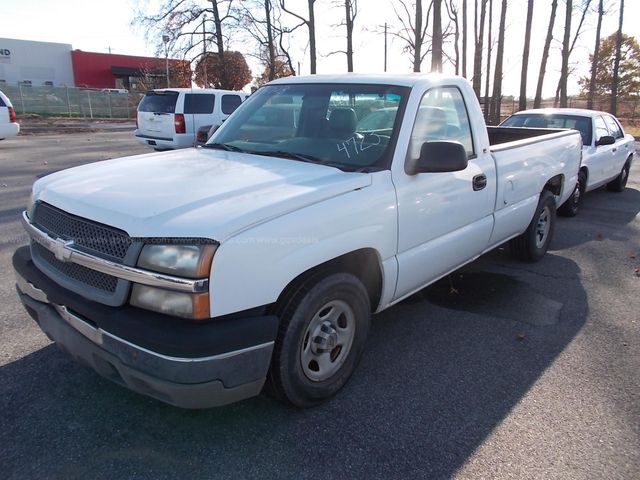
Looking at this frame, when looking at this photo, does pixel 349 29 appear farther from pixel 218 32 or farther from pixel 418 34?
pixel 218 32

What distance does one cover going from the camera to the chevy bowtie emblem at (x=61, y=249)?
2.50m

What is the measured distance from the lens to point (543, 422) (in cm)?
281

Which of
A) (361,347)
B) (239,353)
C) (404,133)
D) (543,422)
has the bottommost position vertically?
(543,422)

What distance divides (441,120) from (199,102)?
10.7 meters

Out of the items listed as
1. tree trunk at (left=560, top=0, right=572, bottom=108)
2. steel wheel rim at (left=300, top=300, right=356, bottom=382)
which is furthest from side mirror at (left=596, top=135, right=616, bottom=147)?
tree trunk at (left=560, top=0, right=572, bottom=108)

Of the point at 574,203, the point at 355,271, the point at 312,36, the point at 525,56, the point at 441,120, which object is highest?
the point at 312,36

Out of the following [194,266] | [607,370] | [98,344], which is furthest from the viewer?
[607,370]

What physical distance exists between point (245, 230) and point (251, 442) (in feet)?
3.81

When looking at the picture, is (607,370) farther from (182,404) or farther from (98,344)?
(98,344)

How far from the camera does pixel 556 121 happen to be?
28.8ft

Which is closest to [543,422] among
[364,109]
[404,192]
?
[404,192]

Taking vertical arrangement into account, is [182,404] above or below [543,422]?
above

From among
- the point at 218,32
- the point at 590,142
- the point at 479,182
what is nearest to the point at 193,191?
the point at 479,182

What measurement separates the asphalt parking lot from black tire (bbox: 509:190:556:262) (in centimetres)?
109
